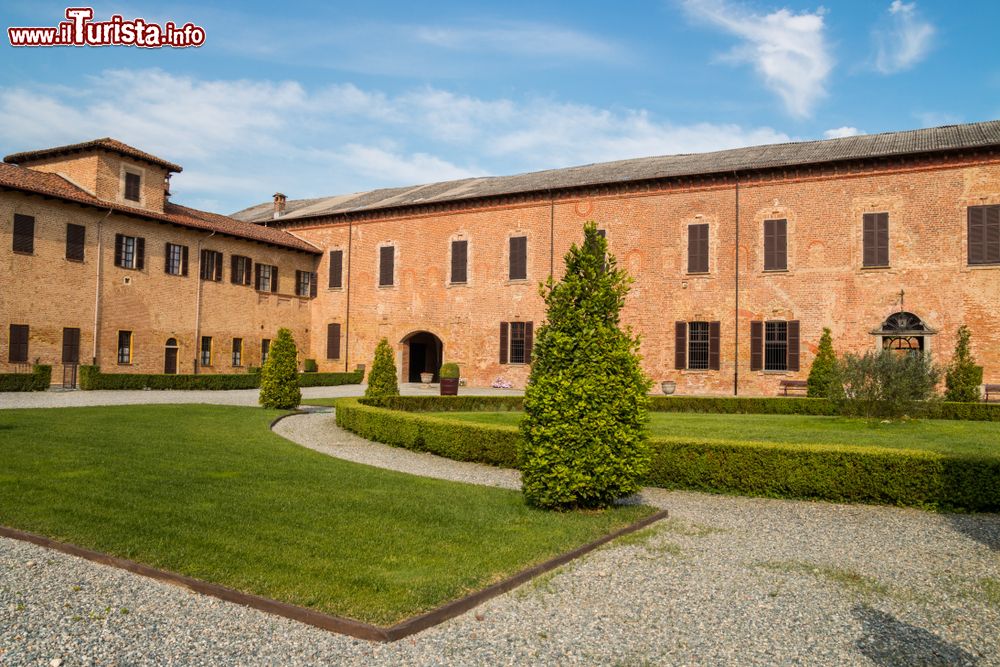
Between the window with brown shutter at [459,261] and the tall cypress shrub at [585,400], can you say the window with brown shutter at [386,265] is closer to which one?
the window with brown shutter at [459,261]

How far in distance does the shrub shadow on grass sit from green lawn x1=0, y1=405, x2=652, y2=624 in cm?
224

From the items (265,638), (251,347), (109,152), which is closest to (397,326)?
(251,347)

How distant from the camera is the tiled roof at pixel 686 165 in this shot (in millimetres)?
22375

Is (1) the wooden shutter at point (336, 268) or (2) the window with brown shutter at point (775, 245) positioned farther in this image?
(1) the wooden shutter at point (336, 268)

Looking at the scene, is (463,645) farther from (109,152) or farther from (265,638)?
(109,152)

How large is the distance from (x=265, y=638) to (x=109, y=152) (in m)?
25.5

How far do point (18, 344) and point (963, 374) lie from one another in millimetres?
28043

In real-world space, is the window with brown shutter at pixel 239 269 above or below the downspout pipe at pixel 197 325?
above

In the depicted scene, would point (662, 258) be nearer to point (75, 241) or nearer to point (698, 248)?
point (698, 248)

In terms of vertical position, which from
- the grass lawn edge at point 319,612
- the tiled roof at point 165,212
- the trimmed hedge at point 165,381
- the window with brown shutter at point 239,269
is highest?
the tiled roof at point 165,212

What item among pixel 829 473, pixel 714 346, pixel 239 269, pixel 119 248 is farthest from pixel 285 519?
pixel 239 269

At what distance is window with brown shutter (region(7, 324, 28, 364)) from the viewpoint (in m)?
21.5

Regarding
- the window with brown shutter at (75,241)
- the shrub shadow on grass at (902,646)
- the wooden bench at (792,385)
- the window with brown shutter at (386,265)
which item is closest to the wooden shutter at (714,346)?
the wooden bench at (792,385)

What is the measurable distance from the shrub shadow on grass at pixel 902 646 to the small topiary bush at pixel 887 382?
34.7 feet
